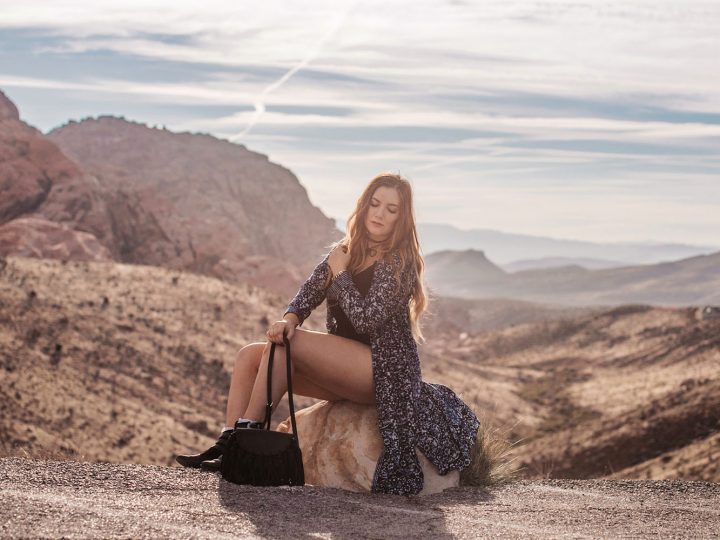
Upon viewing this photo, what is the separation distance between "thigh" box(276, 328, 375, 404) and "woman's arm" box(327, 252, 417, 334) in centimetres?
19

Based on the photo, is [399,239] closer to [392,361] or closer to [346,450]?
[392,361]

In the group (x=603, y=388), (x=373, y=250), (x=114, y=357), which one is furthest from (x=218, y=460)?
(x=603, y=388)

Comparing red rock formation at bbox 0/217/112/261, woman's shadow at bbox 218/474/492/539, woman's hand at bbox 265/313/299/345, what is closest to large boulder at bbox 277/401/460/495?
woman's shadow at bbox 218/474/492/539

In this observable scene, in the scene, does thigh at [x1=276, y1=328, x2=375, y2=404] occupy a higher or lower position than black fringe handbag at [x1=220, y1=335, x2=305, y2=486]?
higher

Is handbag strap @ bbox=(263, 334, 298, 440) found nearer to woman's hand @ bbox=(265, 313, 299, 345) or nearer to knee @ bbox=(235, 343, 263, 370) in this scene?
woman's hand @ bbox=(265, 313, 299, 345)

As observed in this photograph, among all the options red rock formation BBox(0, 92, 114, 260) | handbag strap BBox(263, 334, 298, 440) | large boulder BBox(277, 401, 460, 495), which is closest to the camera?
handbag strap BBox(263, 334, 298, 440)

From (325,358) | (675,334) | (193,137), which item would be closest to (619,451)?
(325,358)

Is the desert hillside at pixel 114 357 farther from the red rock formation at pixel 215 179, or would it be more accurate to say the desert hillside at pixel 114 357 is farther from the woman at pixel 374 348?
the red rock formation at pixel 215 179

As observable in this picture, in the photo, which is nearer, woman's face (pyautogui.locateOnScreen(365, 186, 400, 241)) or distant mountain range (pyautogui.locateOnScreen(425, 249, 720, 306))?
woman's face (pyautogui.locateOnScreen(365, 186, 400, 241))

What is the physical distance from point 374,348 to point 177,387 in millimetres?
14369

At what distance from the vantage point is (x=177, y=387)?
19.7 meters

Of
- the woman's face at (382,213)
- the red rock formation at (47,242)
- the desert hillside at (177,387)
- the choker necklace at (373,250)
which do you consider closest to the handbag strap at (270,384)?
the choker necklace at (373,250)

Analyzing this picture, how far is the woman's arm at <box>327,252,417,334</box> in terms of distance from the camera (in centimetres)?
605

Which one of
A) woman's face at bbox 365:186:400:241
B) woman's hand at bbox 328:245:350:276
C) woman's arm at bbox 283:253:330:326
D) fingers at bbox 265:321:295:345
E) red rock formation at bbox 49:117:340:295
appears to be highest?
red rock formation at bbox 49:117:340:295
